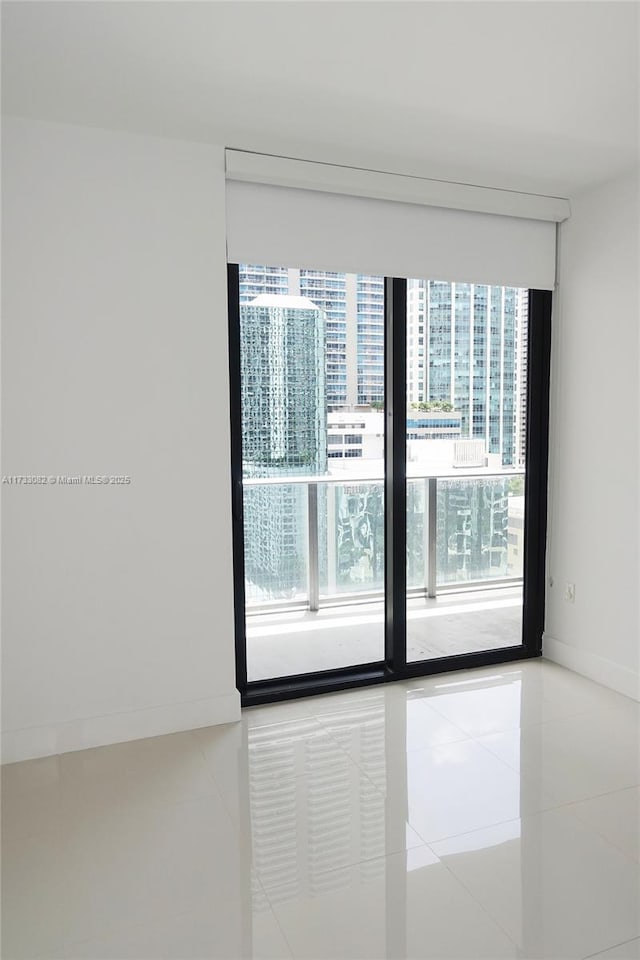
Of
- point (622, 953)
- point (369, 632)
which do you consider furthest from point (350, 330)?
point (622, 953)

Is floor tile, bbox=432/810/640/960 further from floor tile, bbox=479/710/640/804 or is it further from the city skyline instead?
the city skyline

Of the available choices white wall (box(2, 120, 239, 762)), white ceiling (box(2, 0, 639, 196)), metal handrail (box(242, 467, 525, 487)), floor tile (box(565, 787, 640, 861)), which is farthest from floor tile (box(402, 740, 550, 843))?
white ceiling (box(2, 0, 639, 196))

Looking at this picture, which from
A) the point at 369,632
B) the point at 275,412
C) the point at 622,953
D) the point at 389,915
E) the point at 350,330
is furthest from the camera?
the point at 369,632

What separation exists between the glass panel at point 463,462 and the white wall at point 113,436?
118 cm

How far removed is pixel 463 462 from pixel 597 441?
72cm

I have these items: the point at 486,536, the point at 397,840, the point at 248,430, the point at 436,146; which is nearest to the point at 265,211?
the point at 436,146

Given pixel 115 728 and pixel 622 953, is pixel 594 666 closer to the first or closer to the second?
pixel 622 953

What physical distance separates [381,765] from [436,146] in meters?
2.60

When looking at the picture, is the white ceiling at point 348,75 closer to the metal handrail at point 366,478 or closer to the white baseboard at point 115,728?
the metal handrail at point 366,478

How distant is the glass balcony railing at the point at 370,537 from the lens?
12.0 feet

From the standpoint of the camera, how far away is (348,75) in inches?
90.6

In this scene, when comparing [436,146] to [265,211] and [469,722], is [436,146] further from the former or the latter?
[469,722]

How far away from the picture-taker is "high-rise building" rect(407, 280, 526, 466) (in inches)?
139

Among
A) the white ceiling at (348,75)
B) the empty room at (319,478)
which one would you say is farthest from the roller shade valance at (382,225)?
the white ceiling at (348,75)
